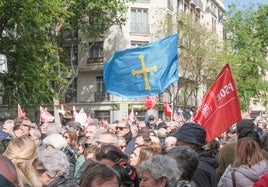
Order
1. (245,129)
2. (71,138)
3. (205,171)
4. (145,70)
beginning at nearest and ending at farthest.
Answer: (205,171) < (245,129) < (71,138) < (145,70)

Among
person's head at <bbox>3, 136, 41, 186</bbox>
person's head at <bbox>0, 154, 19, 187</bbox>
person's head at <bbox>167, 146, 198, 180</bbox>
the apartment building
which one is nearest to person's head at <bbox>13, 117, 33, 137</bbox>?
person's head at <bbox>3, 136, 41, 186</bbox>

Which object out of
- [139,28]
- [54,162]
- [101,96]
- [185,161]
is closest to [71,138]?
[54,162]

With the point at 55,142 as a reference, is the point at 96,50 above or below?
above

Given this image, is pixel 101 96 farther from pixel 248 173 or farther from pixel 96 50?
pixel 248 173

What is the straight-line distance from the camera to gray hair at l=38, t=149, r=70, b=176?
4.92 metres

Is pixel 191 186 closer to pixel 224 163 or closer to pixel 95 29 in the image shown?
pixel 224 163

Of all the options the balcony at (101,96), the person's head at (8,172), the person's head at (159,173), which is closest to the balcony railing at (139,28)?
the balcony at (101,96)

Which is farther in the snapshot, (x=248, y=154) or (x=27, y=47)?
(x=27, y=47)

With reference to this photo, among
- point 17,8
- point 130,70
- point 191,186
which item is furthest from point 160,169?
point 17,8

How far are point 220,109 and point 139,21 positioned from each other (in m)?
34.8

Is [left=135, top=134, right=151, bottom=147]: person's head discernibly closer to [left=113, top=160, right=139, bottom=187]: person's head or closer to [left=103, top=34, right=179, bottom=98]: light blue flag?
[left=113, top=160, right=139, bottom=187]: person's head

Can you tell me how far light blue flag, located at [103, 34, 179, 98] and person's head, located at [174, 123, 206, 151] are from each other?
5395 mm

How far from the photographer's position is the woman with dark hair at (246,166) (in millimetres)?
5488

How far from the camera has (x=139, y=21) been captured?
41.8 metres
